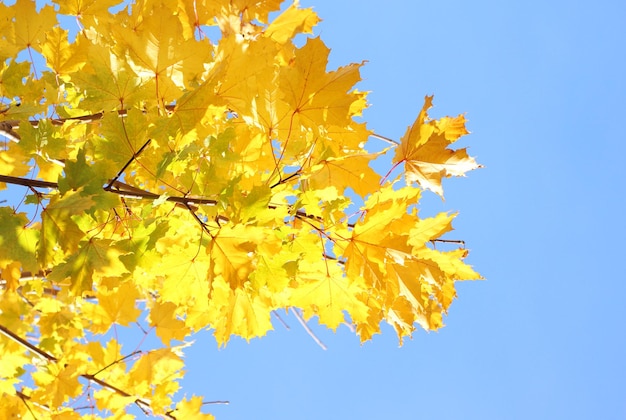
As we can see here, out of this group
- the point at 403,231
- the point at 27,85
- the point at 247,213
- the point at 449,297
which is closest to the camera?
the point at 247,213

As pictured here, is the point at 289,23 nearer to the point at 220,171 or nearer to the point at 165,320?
the point at 220,171

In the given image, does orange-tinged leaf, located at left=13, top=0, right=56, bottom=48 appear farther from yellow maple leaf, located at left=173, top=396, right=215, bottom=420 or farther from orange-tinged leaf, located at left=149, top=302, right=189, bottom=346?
yellow maple leaf, located at left=173, top=396, right=215, bottom=420

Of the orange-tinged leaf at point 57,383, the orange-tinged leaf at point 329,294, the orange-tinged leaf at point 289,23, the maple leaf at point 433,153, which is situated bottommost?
the orange-tinged leaf at point 329,294

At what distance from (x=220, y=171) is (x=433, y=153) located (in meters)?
0.54

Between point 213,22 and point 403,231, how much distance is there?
95 cm

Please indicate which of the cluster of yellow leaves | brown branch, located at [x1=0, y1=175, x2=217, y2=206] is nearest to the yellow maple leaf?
the cluster of yellow leaves

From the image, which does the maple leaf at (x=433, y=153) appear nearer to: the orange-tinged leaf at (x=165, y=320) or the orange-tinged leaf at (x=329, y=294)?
the orange-tinged leaf at (x=329, y=294)

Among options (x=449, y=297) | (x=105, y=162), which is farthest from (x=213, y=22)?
(x=449, y=297)

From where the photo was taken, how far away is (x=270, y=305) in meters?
1.46

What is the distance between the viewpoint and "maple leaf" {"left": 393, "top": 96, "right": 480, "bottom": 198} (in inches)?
47.4

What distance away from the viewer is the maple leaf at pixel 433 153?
1.20 meters

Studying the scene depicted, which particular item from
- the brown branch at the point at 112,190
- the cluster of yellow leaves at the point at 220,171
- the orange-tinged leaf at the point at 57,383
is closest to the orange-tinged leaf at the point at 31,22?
the cluster of yellow leaves at the point at 220,171

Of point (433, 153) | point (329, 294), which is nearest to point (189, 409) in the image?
point (329, 294)

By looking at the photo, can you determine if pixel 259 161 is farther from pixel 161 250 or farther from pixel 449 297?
pixel 449 297
